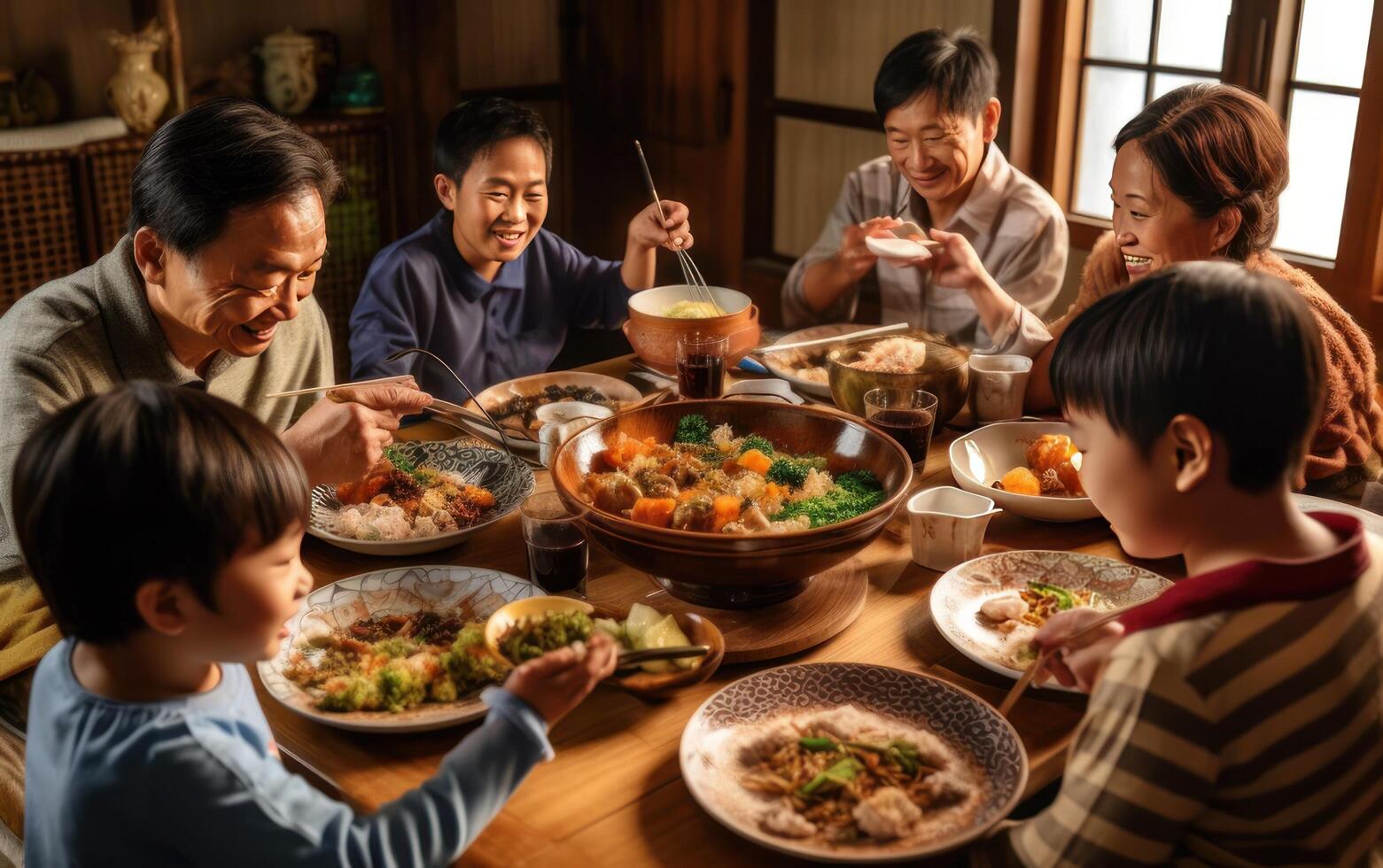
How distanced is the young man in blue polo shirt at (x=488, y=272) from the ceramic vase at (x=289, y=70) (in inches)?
72.2

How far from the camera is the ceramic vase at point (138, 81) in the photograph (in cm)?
417

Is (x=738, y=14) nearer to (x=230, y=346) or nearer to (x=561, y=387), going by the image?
(x=561, y=387)

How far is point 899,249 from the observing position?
2779mm

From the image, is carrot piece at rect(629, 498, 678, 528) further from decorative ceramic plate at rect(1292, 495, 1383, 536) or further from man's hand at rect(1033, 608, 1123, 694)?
decorative ceramic plate at rect(1292, 495, 1383, 536)

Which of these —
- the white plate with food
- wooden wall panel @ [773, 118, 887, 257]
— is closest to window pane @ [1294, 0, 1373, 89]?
wooden wall panel @ [773, 118, 887, 257]

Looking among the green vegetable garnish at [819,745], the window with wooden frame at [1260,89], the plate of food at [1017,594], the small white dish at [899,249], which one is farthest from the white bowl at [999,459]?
the window with wooden frame at [1260,89]

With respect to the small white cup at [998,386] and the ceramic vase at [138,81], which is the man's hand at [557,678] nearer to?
the small white cup at [998,386]

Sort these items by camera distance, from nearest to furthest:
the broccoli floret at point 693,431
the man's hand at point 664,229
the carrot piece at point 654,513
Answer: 1. the carrot piece at point 654,513
2. the broccoli floret at point 693,431
3. the man's hand at point 664,229

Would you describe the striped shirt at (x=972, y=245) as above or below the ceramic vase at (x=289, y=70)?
below

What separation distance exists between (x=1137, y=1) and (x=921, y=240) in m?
1.55

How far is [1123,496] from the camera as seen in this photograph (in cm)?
126

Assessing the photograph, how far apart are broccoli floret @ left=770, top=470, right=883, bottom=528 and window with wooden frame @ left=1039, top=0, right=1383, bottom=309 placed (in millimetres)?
2160

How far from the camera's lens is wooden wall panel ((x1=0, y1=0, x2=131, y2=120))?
4.27 m

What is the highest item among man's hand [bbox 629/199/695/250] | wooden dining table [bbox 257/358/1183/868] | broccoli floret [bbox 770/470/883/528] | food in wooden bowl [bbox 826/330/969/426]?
man's hand [bbox 629/199/695/250]
